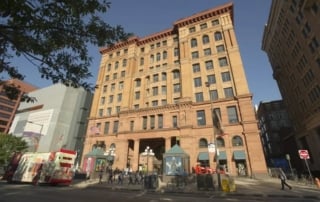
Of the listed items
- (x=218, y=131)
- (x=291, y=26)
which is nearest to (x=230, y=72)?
(x=218, y=131)

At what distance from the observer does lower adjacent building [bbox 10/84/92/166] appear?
6159cm

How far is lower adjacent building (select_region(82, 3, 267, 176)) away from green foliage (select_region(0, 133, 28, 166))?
2199 centimetres

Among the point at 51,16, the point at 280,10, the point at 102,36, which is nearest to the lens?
the point at 51,16

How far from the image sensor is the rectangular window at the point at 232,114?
34.3m

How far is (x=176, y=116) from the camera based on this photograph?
38.0 meters

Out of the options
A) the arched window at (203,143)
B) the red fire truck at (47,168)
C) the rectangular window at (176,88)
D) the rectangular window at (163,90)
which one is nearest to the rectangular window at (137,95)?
the rectangular window at (163,90)

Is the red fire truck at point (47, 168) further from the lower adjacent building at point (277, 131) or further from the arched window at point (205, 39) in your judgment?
the lower adjacent building at point (277, 131)

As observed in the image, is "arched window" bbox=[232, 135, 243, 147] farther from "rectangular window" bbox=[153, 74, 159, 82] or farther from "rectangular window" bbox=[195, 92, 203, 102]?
"rectangular window" bbox=[153, 74, 159, 82]

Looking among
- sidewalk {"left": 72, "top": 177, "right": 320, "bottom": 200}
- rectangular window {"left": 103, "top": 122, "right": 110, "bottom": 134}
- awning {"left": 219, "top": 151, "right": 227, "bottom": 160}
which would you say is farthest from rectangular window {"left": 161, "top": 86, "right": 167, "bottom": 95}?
sidewalk {"left": 72, "top": 177, "right": 320, "bottom": 200}

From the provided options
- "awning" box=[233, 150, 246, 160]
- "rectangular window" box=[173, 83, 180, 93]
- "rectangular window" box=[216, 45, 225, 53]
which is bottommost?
"awning" box=[233, 150, 246, 160]

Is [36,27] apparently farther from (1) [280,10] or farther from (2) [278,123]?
(2) [278,123]

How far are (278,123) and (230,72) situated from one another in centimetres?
3806

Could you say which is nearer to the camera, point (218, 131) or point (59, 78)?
point (59, 78)

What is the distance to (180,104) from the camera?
37.8 meters
